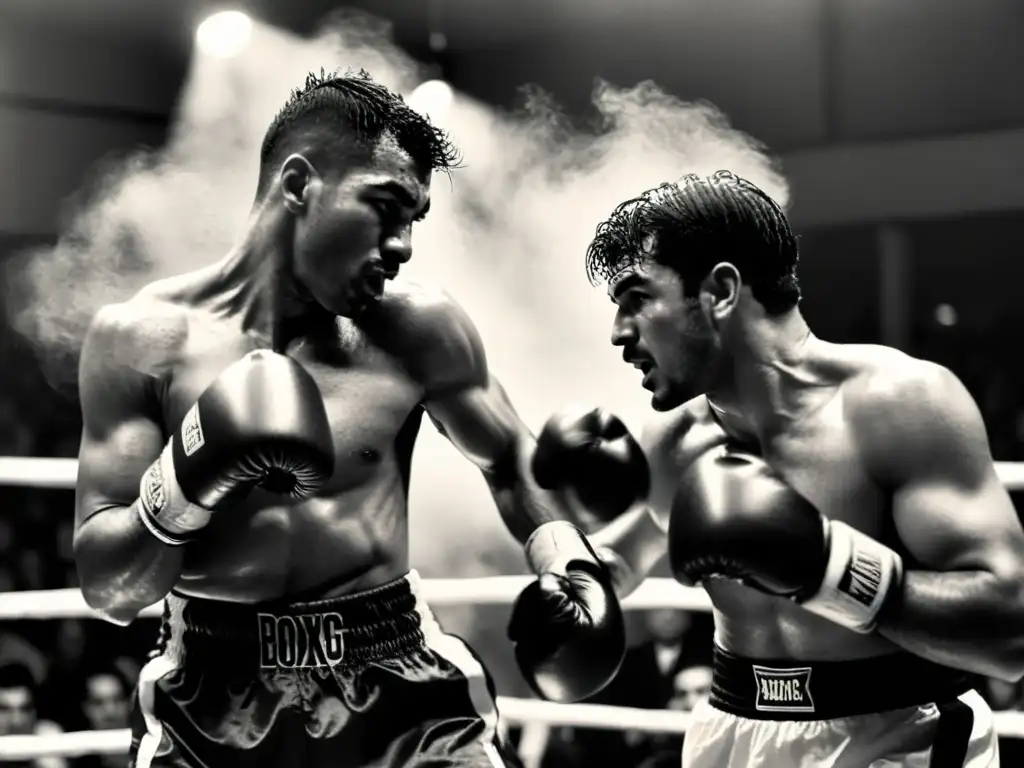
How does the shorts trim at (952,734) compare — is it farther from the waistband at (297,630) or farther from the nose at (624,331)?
the waistband at (297,630)

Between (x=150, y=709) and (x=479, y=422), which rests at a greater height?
(x=479, y=422)

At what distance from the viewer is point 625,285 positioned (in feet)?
5.71

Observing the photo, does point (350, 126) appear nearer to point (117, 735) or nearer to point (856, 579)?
point (856, 579)

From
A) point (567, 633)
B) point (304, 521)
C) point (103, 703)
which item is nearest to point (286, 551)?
point (304, 521)

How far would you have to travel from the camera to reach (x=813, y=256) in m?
2.40

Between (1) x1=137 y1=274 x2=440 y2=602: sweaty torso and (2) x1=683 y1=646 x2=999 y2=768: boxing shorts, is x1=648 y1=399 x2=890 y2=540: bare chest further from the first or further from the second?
(1) x1=137 y1=274 x2=440 y2=602: sweaty torso

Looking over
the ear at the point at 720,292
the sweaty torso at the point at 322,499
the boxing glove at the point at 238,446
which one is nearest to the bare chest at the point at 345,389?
the sweaty torso at the point at 322,499

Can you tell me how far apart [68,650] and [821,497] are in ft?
6.35

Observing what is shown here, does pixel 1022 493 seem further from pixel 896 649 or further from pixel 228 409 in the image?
pixel 228 409

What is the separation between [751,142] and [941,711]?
132 centimetres

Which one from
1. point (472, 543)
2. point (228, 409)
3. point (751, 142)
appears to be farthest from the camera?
point (472, 543)

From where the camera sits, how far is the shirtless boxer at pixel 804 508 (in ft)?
4.96

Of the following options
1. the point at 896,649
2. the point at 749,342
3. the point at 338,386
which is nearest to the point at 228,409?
the point at 338,386

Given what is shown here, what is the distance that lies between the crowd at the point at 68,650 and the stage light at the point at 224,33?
2.66ft
